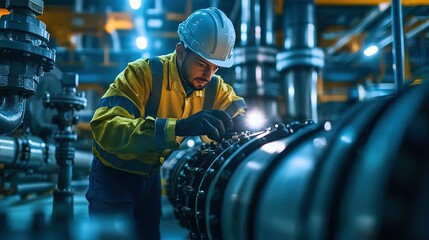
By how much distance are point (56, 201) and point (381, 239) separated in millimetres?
2506

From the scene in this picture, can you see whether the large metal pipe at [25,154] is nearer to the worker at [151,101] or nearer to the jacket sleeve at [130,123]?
the worker at [151,101]

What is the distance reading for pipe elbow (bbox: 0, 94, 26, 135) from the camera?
1.43 meters

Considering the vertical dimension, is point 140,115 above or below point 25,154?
above

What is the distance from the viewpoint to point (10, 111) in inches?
57.8

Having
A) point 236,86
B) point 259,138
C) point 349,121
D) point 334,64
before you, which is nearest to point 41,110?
point 236,86

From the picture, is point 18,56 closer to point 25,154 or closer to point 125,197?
point 125,197

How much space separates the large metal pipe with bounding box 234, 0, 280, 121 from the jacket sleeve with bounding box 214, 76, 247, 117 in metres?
1.13

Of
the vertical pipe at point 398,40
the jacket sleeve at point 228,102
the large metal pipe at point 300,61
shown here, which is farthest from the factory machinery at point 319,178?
the large metal pipe at point 300,61

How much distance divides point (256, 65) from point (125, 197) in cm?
170

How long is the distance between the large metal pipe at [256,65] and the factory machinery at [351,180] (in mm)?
2265

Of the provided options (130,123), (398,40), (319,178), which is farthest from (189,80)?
(319,178)

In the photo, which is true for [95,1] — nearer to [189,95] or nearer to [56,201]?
[56,201]

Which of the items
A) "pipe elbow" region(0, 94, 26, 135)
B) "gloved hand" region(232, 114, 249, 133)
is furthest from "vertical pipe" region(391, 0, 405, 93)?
"pipe elbow" region(0, 94, 26, 135)

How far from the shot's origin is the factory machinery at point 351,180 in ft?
1.53
